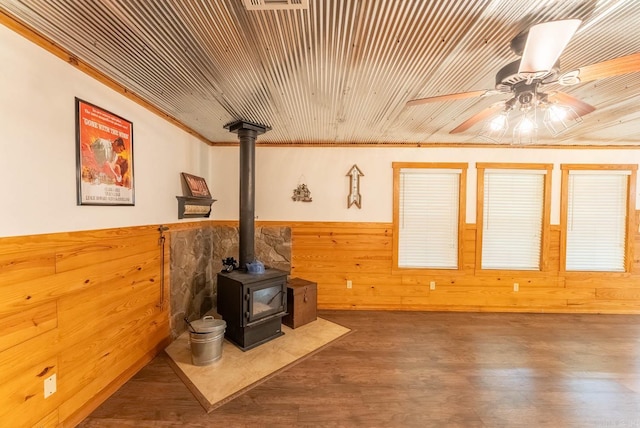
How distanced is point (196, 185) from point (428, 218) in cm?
321

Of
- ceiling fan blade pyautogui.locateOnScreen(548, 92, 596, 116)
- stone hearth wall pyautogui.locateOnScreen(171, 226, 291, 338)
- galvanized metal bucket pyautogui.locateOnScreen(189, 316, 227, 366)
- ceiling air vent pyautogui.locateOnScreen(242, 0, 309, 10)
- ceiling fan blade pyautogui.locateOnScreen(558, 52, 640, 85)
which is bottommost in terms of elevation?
galvanized metal bucket pyautogui.locateOnScreen(189, 316, 227, 366)

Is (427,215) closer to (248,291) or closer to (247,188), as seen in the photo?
(247,188)

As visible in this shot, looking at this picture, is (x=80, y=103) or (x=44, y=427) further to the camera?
(x=80, y=103)

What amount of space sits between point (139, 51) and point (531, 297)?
506 cm

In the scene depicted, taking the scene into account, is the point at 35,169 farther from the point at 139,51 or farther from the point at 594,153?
the point at 594,153

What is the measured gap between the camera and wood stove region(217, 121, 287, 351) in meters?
2.51

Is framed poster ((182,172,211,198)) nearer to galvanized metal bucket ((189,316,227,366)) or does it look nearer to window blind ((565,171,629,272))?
galvanized metal bucket ((189,316,227,366))

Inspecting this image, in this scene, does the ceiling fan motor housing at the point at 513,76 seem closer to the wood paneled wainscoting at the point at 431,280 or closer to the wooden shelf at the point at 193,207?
the wood paneled wainscoting at the point at 431,280

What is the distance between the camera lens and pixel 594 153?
346cm

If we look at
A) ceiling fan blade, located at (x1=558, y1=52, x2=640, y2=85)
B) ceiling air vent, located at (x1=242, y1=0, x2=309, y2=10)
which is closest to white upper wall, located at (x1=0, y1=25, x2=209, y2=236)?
ceiling air vent, located at (x1=242, y1=0, x2=309, y2=10)

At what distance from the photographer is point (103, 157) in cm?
184

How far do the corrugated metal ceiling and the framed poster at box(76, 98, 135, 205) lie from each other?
329 millimetres

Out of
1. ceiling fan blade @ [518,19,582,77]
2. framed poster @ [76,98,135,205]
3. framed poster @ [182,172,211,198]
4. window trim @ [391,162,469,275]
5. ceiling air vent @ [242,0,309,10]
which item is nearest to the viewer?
ceiling fan blade @ [518,19,582,77]

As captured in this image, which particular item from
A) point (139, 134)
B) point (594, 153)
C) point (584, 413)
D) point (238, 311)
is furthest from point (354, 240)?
point (594, 153)
